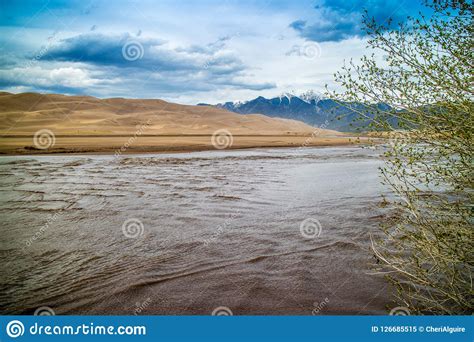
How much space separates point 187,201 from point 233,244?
17.1ft

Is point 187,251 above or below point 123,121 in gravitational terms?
below

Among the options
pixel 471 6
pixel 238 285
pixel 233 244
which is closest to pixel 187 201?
pixel 233 244

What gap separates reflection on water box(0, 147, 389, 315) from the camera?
5762 mm

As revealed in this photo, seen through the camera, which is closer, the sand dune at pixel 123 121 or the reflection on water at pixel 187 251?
the reflection on water at pixel 187 251

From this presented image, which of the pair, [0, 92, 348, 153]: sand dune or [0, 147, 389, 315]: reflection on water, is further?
[0, 92, 348, 153]: sand dune

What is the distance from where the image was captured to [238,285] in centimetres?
629

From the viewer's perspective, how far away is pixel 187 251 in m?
7.92

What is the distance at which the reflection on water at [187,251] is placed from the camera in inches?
227

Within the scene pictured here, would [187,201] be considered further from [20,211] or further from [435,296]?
[435,296]

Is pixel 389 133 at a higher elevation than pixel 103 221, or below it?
higher

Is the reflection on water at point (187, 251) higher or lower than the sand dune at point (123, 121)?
lower

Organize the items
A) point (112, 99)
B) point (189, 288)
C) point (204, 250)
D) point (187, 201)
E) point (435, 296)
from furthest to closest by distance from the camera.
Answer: point (112, 99)
point (187, 201)
point (204, 250)
point (189, 288)
point (435, 296)

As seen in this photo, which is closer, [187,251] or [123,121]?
[187,251]
